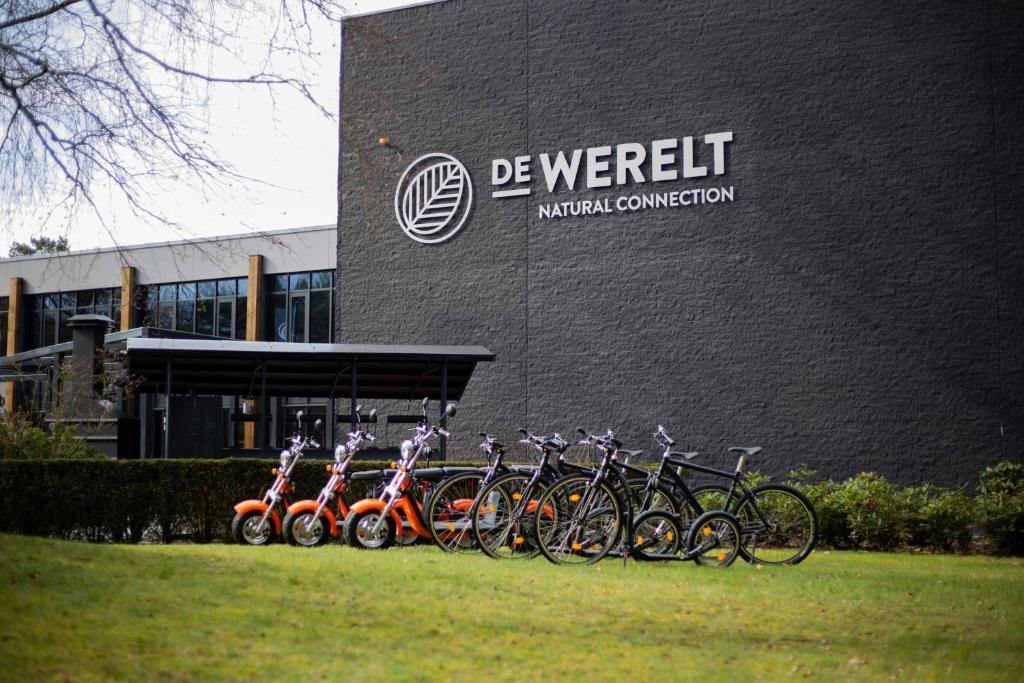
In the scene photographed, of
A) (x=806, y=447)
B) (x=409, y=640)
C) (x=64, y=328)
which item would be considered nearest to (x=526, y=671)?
(x=409, y=640)

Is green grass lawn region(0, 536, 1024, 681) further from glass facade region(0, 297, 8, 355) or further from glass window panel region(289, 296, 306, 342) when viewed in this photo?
glass facade region(0, 297, 8, 355)

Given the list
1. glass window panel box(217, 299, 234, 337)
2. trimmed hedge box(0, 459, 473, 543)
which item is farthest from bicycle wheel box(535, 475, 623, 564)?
glass window panel box(217, 299, 234, 337)

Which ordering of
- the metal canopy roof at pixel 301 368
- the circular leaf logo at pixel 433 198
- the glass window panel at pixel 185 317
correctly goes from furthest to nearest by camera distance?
the glass window panel at pixel 185 317 → the circular leaf logo at pixel 433 198 → the metal canopy roof at pixel 301 368

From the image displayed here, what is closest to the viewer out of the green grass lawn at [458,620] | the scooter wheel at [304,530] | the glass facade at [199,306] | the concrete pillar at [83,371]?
the green grass lawn at [458,620]

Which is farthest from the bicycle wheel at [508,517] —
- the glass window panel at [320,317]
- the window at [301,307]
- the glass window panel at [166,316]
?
the glass window panel at [166,316]

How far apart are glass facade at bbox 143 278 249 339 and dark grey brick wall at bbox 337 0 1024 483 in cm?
824

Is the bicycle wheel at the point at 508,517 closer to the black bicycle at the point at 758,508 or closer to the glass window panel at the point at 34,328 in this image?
the black bicycle at the point at 758,508

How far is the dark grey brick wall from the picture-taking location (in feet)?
57.2

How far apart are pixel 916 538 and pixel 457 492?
584cm

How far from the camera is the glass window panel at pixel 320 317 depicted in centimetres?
2795

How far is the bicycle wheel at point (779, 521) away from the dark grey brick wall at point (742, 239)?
7702 mm

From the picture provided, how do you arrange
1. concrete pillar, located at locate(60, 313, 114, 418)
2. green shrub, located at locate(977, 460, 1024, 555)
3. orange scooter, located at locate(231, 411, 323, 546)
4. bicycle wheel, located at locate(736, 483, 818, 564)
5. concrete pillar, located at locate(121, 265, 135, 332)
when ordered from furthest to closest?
1. concrete pillar, located at locate(121, 265, 135, 332)
2. concrete pillar, located at locate(60, 313, 114, 418)
3. green shrub, located at locate(977, 460, 1024, 555)
4. orange scooter, located at locate(231, 411, 323, 546)
5. bicycle wheel, located at locate(736, 483, 818, 564)

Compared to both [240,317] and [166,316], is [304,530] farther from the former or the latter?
[166,316]

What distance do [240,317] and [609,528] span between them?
70.8ft
